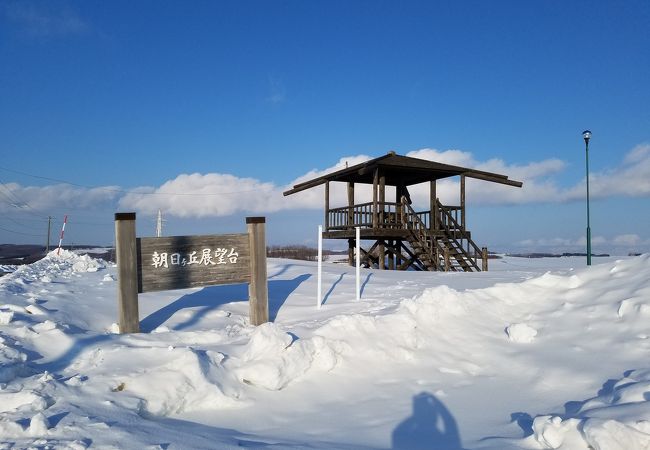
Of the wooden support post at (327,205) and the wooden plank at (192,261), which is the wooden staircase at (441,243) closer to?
the wooden support post at (327,205)

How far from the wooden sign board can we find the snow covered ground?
540mm

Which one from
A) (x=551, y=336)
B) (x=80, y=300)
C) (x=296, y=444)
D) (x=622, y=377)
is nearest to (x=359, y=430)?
(x=296, y=444)

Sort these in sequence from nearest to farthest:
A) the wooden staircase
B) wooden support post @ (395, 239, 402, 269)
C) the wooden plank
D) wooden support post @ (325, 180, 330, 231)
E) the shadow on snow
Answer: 1. the shadow on snow
2. the wooden plank
3. the wooden staircase
4. wooden support post @ (395, 239, 402, 269)
5. wooden support post @ (325, 180, 330, 231)

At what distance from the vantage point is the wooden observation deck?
54.2ft

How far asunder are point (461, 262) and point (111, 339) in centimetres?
1292

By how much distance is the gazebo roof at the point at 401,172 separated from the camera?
1680 cm

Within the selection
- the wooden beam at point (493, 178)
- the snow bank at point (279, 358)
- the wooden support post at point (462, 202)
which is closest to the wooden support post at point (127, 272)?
the snow bank at point (279, 358)

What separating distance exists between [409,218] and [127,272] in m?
13.5

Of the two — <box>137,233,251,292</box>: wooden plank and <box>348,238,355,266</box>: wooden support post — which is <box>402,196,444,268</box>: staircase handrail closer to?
<box>348,238,355,266</box>: wooden support post

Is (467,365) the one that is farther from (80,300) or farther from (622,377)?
(80,300)

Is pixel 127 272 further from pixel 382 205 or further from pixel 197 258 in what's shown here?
pixel 382 205

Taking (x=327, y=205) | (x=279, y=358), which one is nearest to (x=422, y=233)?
(x=327, y=205)

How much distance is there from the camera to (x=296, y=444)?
3352 mm

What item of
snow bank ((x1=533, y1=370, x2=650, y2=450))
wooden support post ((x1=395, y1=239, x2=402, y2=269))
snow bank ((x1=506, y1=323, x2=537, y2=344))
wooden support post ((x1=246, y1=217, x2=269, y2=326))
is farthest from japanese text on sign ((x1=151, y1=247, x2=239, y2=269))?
wooden support post ((x1=395, y1=239, x2=402, y2=269))
